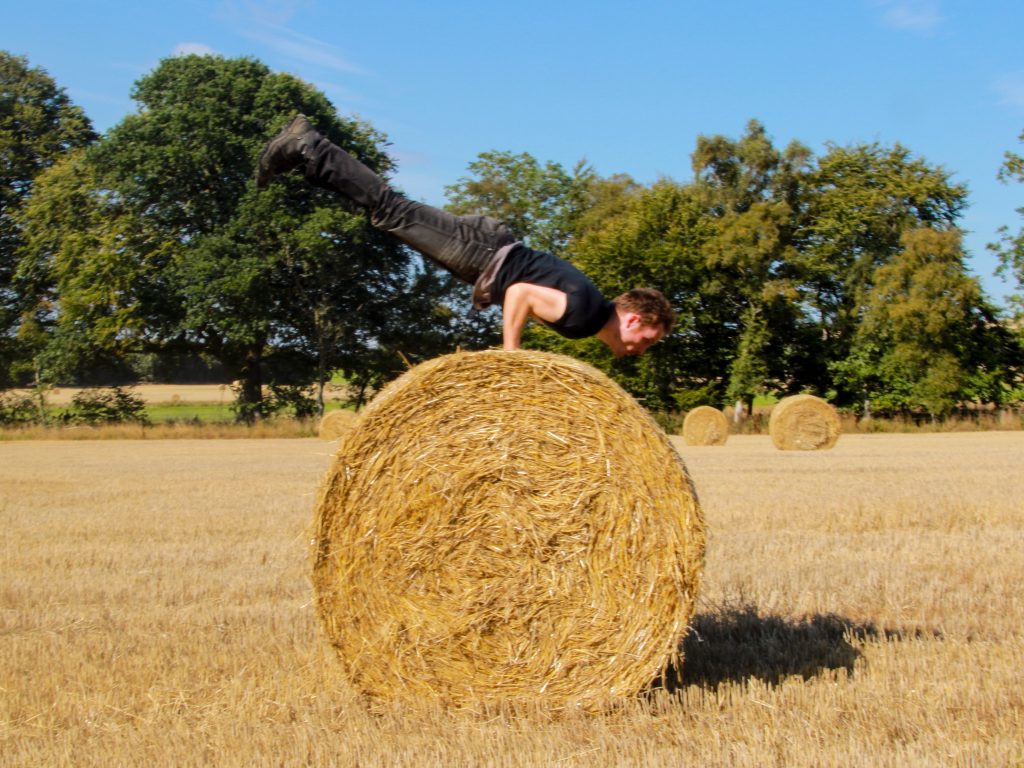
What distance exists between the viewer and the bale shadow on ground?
5832 mm

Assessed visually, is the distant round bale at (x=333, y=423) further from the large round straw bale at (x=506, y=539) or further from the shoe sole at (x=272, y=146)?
the large round straw bale at (x=506, y=539)

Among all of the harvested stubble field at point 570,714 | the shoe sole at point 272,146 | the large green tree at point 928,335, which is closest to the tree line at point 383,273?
the large green tree at point 928,335

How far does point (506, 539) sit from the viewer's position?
18.3 ft

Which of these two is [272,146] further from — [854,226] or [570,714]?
[854,226]

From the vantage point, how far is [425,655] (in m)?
5.58

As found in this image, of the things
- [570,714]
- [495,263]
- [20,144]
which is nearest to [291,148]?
[495,263]

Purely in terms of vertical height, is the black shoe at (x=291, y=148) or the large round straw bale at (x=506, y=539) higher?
the black shoe at (x=291, y=148)

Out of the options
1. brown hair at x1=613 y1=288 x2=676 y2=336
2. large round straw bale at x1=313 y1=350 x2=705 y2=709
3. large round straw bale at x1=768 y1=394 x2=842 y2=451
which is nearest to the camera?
large round straw bale at x1=313 y1=350 x2=705 y2=709

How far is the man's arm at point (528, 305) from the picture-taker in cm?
600

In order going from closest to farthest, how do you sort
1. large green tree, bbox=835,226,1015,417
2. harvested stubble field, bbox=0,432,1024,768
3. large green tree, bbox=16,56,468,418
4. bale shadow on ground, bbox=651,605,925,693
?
harvested stubble field, bbox=0,432,1024,768 → bale shadow on ground, bbox=651,605,925,693 → large green tree, bbox=16,56,468,418 → large green tree, bbox=835,226,1015,417

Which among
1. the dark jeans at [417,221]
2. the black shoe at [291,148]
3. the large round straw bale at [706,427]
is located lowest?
the large round straw bale at [706,427]

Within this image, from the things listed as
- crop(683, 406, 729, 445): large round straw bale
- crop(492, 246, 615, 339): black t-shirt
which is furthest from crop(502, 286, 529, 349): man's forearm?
crop(683, 406, 729, 445): large round straw bale

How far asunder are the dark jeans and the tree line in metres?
30.5

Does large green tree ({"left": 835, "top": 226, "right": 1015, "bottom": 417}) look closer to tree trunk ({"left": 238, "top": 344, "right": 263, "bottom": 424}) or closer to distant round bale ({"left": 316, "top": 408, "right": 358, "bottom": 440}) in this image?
distant round bale ({"left": 316, "top": 408, "right": 358, "bottom": 440})
